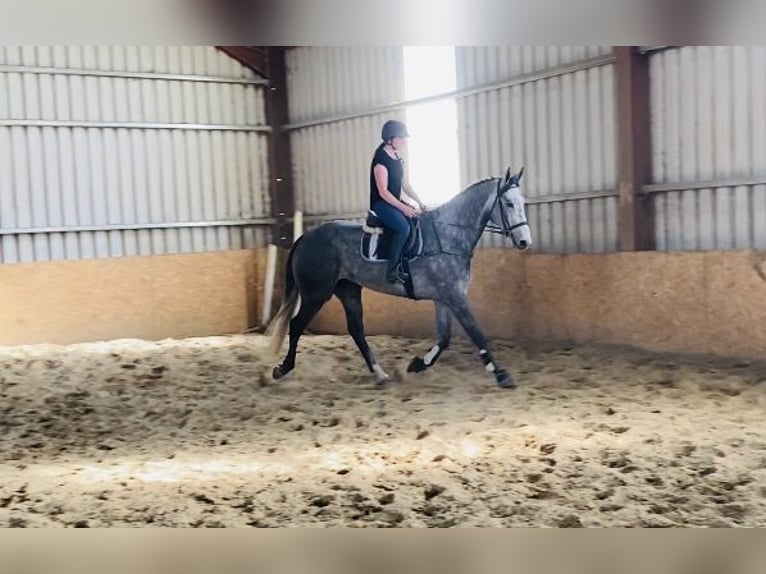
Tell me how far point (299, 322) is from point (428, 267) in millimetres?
995

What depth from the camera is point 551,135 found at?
6590 mm

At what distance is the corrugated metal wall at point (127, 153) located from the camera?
7684 mm

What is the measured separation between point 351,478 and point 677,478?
1.20 meters

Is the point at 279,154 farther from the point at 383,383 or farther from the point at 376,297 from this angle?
the point at 383,383

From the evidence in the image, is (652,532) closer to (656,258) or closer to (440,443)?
(440,443)

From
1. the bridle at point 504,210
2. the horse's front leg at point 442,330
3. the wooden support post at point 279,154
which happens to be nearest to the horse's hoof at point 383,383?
the horse's front leg at point 442,330

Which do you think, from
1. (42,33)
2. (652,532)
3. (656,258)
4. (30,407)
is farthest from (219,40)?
(656,258)

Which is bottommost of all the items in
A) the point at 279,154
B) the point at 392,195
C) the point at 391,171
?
the point at 392,195

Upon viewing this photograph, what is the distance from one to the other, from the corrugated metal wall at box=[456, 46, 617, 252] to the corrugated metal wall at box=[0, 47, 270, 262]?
293cm

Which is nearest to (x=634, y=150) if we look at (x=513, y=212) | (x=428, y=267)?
(x=513, y=212)

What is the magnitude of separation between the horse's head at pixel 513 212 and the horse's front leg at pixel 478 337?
51 cm

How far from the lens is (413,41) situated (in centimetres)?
68

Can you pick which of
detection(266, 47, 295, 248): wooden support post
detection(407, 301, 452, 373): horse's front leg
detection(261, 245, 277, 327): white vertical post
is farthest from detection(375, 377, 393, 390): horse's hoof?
detection(266, 47, 295, 248): wooden support post

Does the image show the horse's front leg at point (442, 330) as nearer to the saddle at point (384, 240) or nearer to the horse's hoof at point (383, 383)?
the horse's hoof at point (383, 383)
